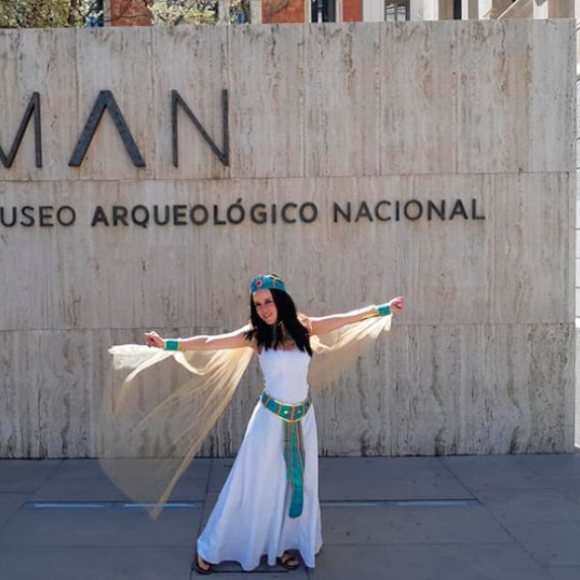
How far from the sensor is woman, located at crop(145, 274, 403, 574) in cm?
475

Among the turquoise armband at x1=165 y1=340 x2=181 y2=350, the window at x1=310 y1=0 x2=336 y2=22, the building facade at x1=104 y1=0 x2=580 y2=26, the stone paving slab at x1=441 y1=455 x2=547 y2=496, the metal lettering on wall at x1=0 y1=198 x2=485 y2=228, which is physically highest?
the window at x1=310 y1=0 x2=336 y2=22

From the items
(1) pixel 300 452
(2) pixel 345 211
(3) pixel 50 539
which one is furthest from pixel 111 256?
(1) pixel 300 452

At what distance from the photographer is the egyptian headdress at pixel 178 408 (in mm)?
5234

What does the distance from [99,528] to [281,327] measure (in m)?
2.14

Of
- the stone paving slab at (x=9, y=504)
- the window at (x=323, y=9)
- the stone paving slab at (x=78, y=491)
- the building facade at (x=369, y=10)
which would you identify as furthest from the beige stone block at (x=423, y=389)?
the window at (x=323, y=9)

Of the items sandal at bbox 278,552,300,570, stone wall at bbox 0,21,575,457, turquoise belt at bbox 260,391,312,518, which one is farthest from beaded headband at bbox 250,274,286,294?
stone wall at bbox 0,21,575,457

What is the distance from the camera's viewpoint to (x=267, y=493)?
4.77m

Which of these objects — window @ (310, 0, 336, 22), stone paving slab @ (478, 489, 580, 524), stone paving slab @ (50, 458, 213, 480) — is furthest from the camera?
window @ (310, 0, 336, 22)

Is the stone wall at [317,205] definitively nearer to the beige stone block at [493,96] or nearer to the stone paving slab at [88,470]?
the beige stone block at [493,96]

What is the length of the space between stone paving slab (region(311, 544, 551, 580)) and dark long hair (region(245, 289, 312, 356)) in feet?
4.61

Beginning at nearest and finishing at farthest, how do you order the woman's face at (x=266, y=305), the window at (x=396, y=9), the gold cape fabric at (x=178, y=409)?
the woman's face at (x=266, y=305) < the gold cape fabric at (x=178, y=409) < the window at (x=396, y=9)

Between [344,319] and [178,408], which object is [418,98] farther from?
[178,408]

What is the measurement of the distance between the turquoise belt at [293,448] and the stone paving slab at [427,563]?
500 mm

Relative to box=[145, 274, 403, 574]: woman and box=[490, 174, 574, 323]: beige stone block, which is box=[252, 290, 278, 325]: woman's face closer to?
box=[145, 274, 403, 574]: woman
